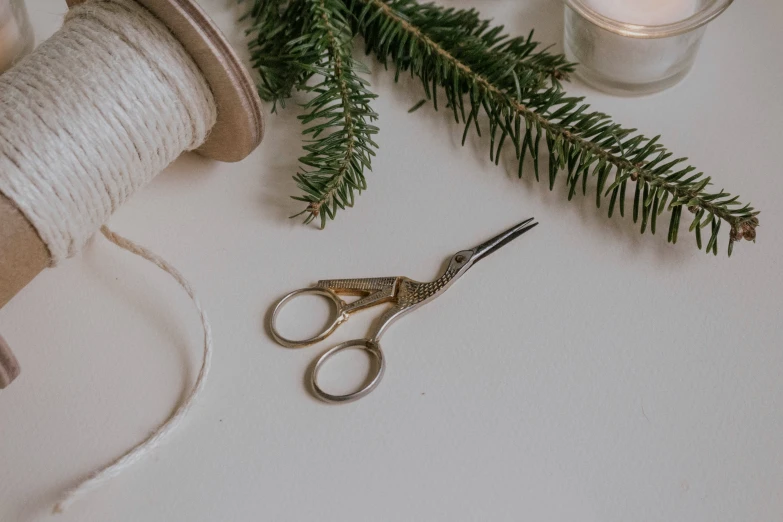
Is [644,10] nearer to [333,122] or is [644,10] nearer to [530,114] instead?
[530,114]

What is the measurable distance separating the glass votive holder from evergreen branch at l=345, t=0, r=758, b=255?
3 cm

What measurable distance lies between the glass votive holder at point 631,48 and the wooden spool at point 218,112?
296mm

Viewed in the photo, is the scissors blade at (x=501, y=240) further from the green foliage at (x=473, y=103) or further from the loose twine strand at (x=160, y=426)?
the loose twine strand at (x=160, y=426)

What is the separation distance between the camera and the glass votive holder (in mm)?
708

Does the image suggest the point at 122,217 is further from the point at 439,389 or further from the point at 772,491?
the point at 772,491

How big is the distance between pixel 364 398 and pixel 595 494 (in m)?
0.18

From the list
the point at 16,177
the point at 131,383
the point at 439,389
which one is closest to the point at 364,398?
the point at 439,389

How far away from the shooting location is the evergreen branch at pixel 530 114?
664 millimetres

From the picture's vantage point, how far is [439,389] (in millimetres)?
643

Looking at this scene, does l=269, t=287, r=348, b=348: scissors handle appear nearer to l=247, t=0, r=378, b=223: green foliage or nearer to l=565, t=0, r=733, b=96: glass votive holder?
l=247, t=0, r=378, b=223: green foliage

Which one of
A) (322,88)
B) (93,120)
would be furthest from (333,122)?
(93,120)

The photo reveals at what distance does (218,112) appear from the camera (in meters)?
0.67

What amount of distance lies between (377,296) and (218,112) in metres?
0.19

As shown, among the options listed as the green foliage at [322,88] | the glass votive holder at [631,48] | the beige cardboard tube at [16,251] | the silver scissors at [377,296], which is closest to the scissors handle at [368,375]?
the silver scissors at [377,296]
